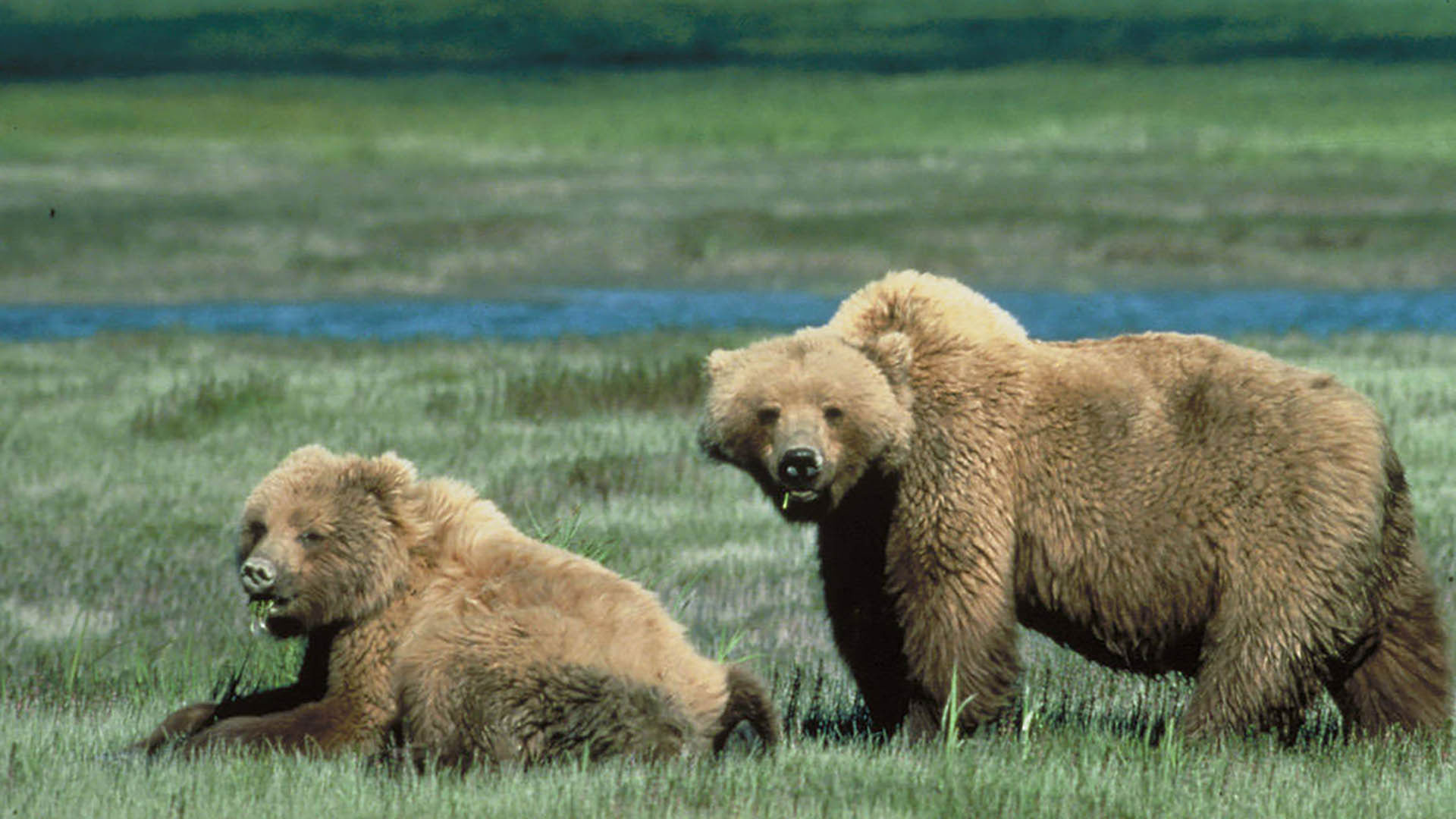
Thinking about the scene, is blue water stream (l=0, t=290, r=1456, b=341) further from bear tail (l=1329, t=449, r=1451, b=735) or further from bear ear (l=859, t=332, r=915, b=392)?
bear tail (l=1329, t=449, r=1451, b=735)

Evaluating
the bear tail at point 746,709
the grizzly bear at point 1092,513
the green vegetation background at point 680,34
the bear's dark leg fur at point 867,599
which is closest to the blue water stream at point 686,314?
the bear's dark leg fur at point 867,599

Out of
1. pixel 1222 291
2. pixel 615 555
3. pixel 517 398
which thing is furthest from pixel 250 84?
pixel 615 555

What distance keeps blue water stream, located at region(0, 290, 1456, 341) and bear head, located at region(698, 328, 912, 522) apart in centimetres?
1947

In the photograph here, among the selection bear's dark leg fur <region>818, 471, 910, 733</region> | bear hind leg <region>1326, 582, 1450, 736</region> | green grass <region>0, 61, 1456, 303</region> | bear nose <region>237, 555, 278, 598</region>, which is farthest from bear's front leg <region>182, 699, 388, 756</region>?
green grass <region>0, 61, 1456, 303</region>

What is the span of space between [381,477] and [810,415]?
1.42m

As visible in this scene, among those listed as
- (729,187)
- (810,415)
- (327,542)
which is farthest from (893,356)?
(729,187)

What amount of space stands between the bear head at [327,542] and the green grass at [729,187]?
2897cm

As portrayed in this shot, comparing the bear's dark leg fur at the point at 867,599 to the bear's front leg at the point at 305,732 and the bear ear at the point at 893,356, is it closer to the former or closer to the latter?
the bear ear at the point at 893,356

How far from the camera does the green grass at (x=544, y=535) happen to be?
19.2 ft

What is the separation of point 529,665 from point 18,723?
2322 millimetres

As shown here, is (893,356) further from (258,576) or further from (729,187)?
(729,187)

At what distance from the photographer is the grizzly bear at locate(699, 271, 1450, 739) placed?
650 cm

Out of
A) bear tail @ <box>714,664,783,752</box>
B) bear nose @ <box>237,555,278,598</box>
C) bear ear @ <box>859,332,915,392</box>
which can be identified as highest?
bear ear @ <box>859,332,915,392</box>

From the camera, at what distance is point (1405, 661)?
6812 mm
